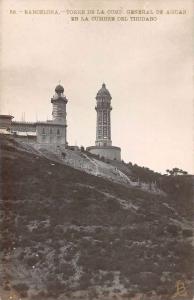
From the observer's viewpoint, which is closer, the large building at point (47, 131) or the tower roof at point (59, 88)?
the tower roof at point (59, 88)

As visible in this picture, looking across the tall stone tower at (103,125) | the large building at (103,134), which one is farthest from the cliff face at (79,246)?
the tall stone tower at (103,125)

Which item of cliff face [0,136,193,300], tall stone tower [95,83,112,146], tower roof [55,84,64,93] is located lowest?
cliff face [0,136,193,300]

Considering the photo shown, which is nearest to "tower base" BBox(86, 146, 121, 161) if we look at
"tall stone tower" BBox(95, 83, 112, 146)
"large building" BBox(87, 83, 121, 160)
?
"large building" BBox(87, 83, 121, 160)

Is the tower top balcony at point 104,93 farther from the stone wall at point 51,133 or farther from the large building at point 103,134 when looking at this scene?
the stone wall at point 51,133

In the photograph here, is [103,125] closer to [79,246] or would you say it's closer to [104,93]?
[104,93]

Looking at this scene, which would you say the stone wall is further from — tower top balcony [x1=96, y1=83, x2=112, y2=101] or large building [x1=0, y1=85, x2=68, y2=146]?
tower top balcony [x1=96, y1=83, x2=112, y2=101]

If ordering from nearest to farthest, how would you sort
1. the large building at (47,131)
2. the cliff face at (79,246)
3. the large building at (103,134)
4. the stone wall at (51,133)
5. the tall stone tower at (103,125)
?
the cliff face at (79,246) < the large building at (47,131) < the stone wall at (51,133) < the large building at (103,134) < the tall stone tower at (103,125)

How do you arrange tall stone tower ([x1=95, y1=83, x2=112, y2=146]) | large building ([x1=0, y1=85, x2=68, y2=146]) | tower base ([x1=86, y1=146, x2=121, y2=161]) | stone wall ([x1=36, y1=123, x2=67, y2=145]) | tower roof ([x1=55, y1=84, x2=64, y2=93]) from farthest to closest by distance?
tall stone tower ([x1=95, y1=83, x2=112, y2=146]), tower base ([x1=86, y1=146, x2=121, y2=161]), stone wall ([x1=36, y1=123, x2=67, y2=145]), large building ([x1=0, y1=85, x2=68, y2=146]), tower roof ([x1=55, y1=84, x2=64, y2=93])

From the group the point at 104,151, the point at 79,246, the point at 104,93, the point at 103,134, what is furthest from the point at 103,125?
the point at 79,246
